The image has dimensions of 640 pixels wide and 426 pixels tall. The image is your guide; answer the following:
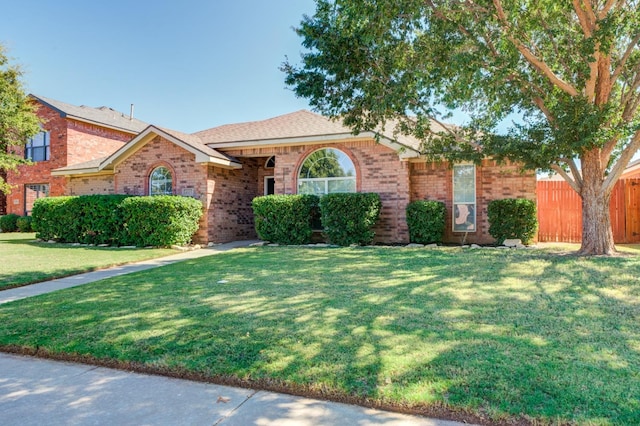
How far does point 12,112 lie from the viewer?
14328 millimetres

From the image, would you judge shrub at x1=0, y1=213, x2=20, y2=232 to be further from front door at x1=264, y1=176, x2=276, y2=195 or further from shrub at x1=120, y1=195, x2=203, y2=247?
front door at x1=264, y1=176, x2=276, y2=195

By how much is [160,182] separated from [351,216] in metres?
7.75

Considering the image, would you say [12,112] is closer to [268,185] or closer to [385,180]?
[268,185]

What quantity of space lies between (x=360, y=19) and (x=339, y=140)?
531cm

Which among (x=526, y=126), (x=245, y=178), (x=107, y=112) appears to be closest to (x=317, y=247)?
(x=245, y=178)

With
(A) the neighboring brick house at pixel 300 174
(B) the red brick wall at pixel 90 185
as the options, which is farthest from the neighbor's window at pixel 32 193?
(A) the neighboring brick house at pixel 300 174

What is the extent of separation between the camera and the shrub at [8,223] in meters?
21.8

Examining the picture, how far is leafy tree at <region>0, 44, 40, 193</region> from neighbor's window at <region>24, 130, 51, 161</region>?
7.33 meters

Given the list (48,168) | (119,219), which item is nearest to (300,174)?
(119,219)

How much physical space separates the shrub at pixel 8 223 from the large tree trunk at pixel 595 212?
86.8ft

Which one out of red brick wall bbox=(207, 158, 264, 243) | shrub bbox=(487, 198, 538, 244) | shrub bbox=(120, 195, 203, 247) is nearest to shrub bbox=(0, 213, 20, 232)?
shrub bbox=(120, 195, 203, 247)

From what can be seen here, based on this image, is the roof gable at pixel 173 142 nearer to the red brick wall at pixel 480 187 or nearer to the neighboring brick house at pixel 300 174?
the neighboring brick house at pixel 300 174

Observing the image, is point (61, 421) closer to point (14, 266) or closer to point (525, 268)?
point (525, 268)

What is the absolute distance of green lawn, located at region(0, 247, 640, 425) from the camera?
9.18 ft
